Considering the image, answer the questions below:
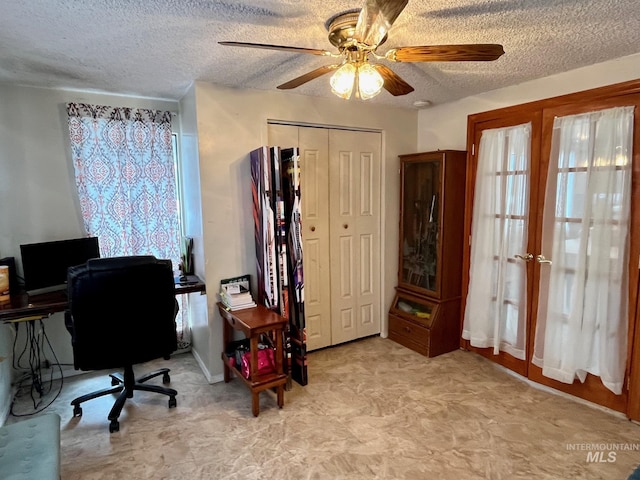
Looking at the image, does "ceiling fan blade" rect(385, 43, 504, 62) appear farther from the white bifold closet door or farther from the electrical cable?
the electrical cable

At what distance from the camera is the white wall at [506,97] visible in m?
2.34

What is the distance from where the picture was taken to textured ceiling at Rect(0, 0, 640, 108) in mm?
1646

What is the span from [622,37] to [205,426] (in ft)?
11.0

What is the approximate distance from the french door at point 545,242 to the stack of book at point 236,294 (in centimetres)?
192

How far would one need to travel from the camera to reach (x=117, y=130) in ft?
9.93

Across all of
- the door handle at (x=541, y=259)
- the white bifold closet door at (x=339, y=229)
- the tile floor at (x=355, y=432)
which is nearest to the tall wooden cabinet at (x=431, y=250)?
the white bifold closet door at (x=339, y=229)

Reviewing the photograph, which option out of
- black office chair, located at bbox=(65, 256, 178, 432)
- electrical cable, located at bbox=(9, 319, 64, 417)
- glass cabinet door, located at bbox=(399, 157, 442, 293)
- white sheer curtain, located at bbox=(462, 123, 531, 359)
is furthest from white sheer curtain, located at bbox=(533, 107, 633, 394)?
electrical cable, located at bbox=(9, 319, 64, 417)

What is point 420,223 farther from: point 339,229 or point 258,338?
point 258,338

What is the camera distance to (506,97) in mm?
2953

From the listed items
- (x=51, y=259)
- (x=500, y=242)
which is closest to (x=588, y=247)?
(x=500, y=242)

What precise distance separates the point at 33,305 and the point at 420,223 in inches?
123

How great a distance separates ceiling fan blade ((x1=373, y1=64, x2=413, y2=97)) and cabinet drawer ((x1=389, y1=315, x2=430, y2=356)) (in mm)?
2114

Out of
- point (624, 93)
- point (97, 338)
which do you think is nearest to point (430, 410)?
point (97, 338)

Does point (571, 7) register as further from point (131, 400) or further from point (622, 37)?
point (131, 400)
